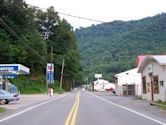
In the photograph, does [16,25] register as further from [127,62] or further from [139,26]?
[139,26]

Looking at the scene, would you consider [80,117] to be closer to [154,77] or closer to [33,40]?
[154,77]

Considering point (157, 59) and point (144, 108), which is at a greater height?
point (157, 59)

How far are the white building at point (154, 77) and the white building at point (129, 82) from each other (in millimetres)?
17396

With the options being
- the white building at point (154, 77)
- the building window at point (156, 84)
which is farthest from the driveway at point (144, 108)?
the white building at point (154, 77)

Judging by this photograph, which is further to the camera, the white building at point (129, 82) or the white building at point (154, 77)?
the white building at point (129, 82)

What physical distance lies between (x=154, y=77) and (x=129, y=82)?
113 feet

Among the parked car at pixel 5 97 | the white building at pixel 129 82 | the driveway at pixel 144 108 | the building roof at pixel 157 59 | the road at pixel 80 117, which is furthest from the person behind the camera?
the white building at pixel 129 82

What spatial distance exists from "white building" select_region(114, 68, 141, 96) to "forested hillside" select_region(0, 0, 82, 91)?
70.8 ft

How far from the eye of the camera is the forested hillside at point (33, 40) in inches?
3647

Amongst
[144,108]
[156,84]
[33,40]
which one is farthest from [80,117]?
[33,40]

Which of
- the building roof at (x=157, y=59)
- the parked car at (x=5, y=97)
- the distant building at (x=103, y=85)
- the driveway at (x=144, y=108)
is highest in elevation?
the distant building at (x=103, y=85)

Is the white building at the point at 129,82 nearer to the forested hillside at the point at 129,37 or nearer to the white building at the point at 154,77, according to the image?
the forested hillside at the point at 129,37

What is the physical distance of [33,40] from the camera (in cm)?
9931

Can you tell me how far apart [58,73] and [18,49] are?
3648 centimetres
